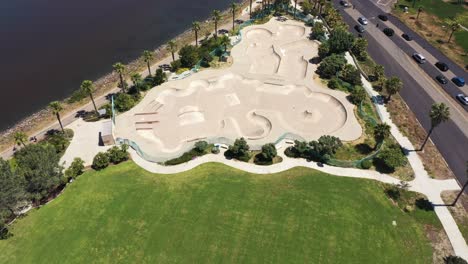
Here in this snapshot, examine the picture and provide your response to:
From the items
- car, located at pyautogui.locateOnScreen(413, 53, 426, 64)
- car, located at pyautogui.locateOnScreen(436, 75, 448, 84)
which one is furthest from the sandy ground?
car, located at pyautogui.locateOnScreen(413, 53, 426, 64)

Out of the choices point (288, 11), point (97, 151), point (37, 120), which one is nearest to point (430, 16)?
point (288, 11)

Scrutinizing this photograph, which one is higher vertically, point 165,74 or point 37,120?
point 165,74

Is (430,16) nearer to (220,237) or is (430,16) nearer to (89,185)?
(220,237)

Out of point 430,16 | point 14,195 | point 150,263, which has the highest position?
point 430,16

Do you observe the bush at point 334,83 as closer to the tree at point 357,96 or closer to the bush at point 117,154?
Result: the tree at point 357,96

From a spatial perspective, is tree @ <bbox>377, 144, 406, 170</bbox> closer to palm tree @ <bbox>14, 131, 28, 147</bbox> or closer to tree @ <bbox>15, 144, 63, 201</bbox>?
tree @ <bbox>15, 144, 63, 201</bbox>
